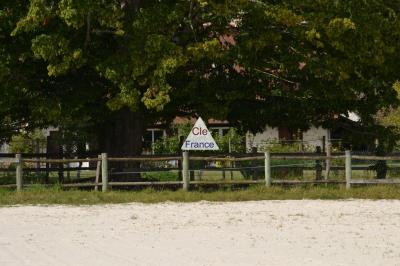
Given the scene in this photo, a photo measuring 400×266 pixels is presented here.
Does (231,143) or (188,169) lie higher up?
(231,143)

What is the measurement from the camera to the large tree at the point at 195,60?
2111 cm

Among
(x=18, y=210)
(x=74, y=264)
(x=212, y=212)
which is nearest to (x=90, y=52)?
(x=18, y=210)

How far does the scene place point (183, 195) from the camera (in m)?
20.7

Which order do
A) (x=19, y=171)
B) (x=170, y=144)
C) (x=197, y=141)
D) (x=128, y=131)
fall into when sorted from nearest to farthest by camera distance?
(x=19, y=171) < (x=197, y=141) < (x=128, y=131) < (x=170, y=144)

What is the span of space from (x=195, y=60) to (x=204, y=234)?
9786 mm

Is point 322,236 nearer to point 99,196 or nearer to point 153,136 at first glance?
point 99,196

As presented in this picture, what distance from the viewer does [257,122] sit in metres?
26.0

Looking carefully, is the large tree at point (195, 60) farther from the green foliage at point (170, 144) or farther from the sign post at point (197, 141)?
the green foliage at point (170, 144)

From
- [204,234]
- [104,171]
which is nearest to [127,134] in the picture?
[104,171]

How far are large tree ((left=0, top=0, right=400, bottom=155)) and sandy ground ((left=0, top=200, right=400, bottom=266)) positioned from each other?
4.60 m

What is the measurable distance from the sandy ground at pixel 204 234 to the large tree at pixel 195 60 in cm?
460

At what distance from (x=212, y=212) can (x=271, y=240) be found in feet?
16.3

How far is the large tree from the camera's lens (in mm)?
21109

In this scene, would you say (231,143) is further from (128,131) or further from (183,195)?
(183,195)
